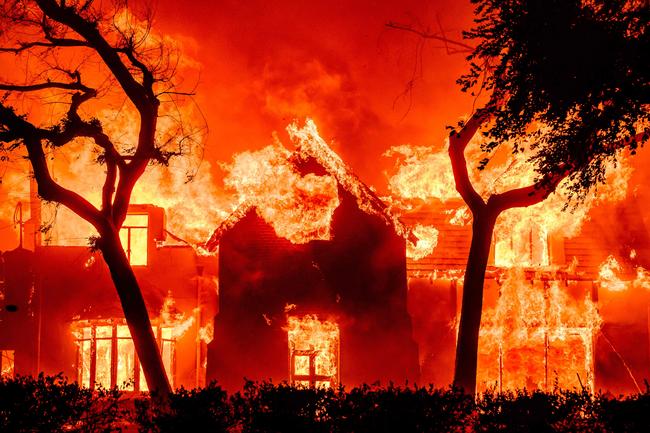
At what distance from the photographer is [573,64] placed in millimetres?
10750

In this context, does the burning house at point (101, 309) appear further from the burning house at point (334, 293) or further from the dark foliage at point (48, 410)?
the dark foliage at point (48, 410)

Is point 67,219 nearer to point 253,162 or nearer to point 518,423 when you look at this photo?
point 253,162

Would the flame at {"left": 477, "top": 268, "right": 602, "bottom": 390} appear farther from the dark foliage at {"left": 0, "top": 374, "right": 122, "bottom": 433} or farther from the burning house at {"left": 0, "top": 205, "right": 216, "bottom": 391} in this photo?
the dark foliage at {"left": 0, "top": 374, "right": 122, "bottom": 433}

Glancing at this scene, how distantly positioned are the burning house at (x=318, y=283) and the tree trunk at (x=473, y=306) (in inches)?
166

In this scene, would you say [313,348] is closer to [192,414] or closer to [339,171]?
[339,171]

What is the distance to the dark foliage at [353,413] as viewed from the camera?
9.98m


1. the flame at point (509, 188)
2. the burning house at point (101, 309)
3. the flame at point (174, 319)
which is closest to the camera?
the burning house at point (101, 309)

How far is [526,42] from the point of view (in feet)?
36.7

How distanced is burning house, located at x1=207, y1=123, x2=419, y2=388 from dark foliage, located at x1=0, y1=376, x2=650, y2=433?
7938 mm

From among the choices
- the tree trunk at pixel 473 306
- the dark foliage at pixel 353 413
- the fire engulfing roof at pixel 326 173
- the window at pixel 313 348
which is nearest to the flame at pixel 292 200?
the fire engulfing roof at pixel 326 173

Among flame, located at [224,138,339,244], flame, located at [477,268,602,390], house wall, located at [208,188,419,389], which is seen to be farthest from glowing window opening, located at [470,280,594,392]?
flame, located at [224,138,339,244]

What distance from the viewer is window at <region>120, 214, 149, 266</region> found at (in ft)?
71.3

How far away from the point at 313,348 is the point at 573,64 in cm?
1149

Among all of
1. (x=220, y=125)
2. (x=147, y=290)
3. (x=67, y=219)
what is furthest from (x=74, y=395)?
(x=220, y=125)
